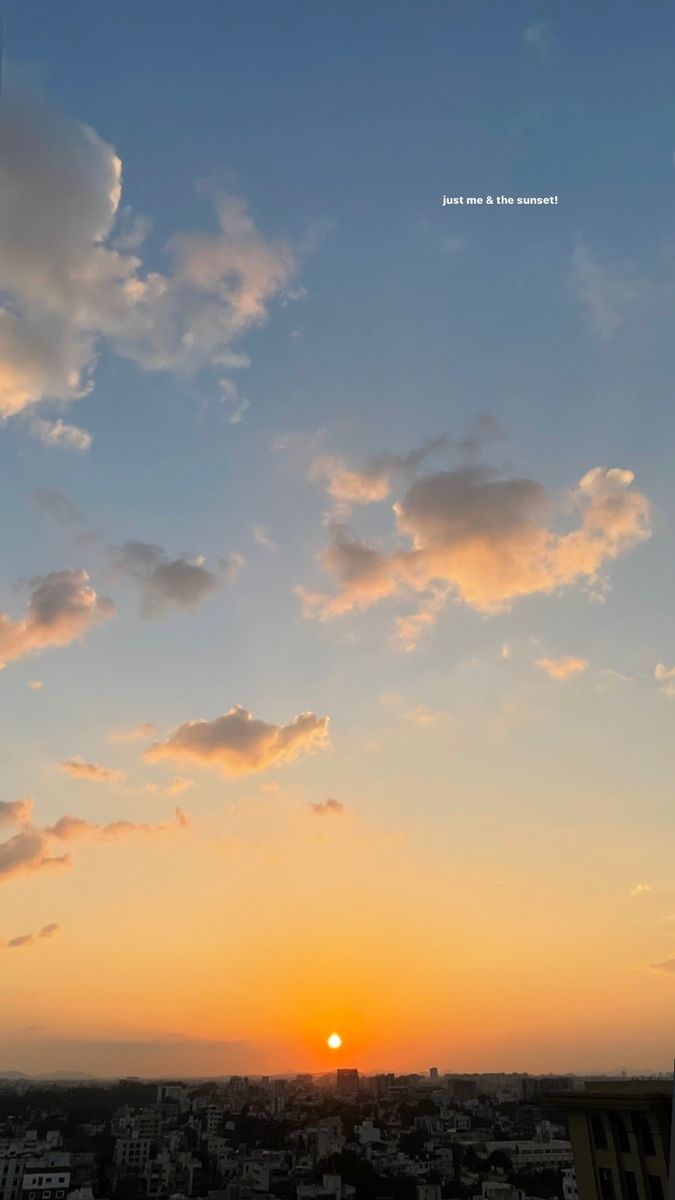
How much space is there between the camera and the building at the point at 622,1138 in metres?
10.1

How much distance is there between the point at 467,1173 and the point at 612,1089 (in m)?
51.4

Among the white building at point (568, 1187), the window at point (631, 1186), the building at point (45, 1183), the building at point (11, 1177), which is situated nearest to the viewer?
the window at point (631, 1186)

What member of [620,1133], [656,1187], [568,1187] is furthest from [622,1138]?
[568,1187]

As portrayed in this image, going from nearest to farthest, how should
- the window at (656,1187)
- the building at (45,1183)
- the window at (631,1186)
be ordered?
the window at (656,1187) < the window at (631,1186) < the building at (45,1183)

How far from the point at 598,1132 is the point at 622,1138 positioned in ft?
1.37

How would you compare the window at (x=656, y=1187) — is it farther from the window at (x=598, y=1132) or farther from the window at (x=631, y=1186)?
the window at (x=598, y=1132)

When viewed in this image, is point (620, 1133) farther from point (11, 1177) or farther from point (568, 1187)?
point (11, 1177)

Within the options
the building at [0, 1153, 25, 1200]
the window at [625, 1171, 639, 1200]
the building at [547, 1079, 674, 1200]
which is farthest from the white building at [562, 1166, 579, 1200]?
the window at [625, 1171, 639, 1200]

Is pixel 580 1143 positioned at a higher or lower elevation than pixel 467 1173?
higher

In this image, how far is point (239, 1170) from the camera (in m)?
51.2

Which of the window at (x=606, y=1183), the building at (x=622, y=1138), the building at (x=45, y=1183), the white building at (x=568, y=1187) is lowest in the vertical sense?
the white building at (x=568, y=1187)

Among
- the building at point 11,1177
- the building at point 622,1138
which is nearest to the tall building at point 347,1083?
the building at point 11,1177

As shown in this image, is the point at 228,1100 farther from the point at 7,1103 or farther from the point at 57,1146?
the point at 57,1146

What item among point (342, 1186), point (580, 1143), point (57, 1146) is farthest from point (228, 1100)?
point (580, 1143)
